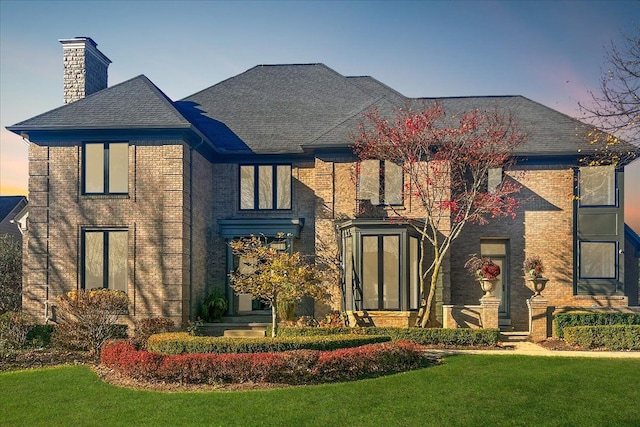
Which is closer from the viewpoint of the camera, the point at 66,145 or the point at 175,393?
the point at 175,393

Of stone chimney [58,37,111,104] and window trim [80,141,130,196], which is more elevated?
stone chimney [58,37,111,104]

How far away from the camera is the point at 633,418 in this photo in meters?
10.8

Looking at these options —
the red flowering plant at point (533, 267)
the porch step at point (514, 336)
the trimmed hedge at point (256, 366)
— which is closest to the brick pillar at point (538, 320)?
the porch step at point (514, 336)

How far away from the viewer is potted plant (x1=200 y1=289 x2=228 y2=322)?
2125cm

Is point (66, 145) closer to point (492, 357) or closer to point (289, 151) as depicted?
point (289, 151)

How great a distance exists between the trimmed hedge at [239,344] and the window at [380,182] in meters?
6.91

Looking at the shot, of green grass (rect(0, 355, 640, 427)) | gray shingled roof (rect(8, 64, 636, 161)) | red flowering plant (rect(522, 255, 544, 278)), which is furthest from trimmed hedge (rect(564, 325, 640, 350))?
gray shingled roof (rect(8, 64, 636, 161))

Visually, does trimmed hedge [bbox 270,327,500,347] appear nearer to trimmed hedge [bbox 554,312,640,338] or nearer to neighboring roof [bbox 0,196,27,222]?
trimmed hedge [bbox 554,312,640,338]

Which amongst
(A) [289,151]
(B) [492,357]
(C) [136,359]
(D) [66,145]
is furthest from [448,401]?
(D) [66,145]

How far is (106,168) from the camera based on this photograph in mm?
20359

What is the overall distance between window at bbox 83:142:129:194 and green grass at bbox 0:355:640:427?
7.48m

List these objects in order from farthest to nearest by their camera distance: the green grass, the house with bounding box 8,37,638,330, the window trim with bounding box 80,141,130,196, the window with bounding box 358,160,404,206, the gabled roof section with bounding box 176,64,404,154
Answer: the gabled roof section with bounding box 176,64,404,154 < the window with bounding box 358,160,404,206 < the window trim with bounding box 80,141,130,196 < the house with bounding box 8,37,638,330 < the green grass

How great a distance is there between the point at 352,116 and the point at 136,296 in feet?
30.4

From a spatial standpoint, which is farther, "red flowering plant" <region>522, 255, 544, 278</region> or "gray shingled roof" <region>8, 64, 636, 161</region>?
"red flowering plant" <region>522, 255, 544, 278</region>
